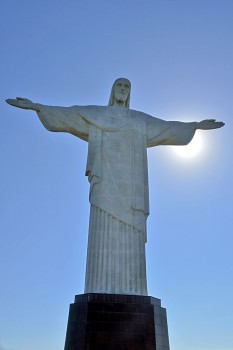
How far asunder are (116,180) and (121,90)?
9.75 feet

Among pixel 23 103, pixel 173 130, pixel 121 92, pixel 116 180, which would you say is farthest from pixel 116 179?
pixel 23 103

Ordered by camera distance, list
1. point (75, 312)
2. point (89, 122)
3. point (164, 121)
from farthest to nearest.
→ 1. point (164, 121)
2. point (89, 122)
3. point (75, 312)

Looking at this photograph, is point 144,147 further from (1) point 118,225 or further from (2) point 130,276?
(2) point 130,276

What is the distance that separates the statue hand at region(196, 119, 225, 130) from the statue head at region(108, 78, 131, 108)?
224cm

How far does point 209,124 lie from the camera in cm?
1073

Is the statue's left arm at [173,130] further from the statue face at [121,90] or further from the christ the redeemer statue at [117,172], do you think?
the statue face at [121,90]

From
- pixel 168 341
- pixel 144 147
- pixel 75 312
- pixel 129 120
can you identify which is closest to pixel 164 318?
pixel 168 341

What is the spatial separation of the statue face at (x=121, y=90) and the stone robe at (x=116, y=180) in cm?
36

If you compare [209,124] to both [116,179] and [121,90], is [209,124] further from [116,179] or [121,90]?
[116,179]

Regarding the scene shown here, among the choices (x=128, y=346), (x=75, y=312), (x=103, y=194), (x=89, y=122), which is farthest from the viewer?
(x=89, y=122)

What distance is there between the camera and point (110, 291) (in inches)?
314

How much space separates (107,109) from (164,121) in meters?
1.75

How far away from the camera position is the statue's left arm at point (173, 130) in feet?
34.6

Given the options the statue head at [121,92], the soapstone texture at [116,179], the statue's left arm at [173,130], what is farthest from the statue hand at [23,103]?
the statue's left arm at [173,130]
